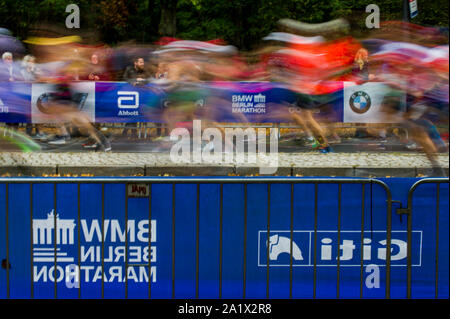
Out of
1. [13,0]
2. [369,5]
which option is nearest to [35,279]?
[13,0]

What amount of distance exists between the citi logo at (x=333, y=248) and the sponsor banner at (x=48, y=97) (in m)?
2.54

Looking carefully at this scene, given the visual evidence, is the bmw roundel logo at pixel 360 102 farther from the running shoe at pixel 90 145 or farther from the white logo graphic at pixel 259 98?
the running shoe at pixel 90 145

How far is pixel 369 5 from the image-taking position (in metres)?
6.18

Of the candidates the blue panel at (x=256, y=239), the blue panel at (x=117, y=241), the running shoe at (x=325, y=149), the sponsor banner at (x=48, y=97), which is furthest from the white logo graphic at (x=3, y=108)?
the running shoe at (x=325, y=149)

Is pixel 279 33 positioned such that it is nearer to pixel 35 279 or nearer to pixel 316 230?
pixel 316 230

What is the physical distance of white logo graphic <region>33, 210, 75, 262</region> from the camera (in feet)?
19.7

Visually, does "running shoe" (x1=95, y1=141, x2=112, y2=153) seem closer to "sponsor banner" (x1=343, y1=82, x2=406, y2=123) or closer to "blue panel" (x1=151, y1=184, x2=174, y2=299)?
"blue panel" (x1=151, y1=184, x2=174, y2=299)

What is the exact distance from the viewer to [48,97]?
24.1 feet

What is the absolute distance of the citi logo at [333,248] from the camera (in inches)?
241

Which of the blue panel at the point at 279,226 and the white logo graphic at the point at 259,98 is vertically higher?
the white logo graphic at the point at 259,98

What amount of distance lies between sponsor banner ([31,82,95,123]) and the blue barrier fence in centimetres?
164

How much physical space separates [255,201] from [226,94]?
5.47 feet
